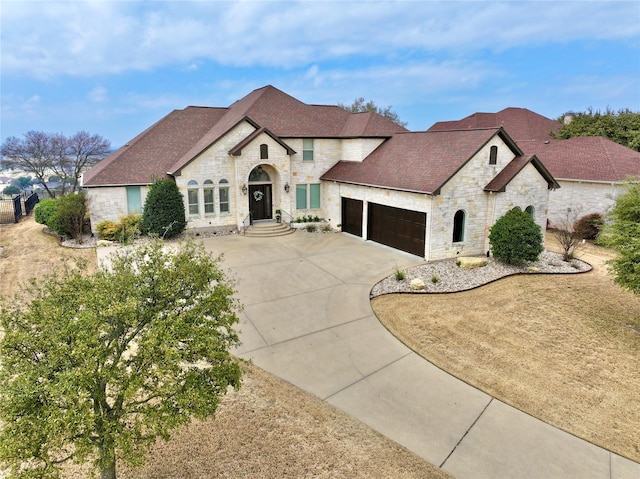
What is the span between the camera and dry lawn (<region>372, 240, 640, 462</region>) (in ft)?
27.4

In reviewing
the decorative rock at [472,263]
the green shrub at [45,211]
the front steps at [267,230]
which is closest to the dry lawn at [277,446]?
the decorative rock at [472,263]

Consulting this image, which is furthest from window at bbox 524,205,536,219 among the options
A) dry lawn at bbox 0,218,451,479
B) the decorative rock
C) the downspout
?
dry lawn at bbox 0,218,451,479

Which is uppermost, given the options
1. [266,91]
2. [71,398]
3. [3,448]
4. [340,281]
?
[266,91]

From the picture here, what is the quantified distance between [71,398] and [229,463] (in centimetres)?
304

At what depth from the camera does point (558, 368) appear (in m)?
9.93

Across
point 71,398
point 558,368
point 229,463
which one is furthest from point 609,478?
point 71,398

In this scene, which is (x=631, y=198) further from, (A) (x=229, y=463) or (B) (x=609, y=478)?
(A) (x=229, y=463)

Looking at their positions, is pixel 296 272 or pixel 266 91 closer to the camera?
pixel 296 272

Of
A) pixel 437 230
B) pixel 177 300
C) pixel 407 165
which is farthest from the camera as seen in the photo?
pixel 407 165

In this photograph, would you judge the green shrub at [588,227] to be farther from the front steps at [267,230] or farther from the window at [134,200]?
the window at [134,200]

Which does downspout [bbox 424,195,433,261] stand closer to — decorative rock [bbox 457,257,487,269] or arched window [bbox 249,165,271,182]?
decorative rock [bbox 457,257,487,269]

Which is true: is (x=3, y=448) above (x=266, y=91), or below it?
below

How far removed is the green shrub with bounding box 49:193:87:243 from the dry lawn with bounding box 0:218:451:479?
16.4 m

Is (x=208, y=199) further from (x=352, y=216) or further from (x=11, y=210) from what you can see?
(x=11, y=210)
